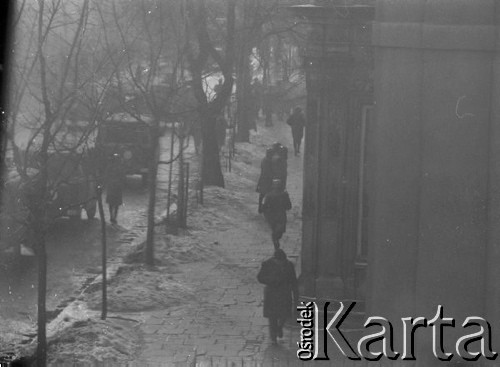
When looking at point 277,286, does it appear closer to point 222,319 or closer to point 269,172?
point 222,319

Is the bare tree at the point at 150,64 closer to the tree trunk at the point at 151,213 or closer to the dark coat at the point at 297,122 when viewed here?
the tree trunk at the point at 151,213

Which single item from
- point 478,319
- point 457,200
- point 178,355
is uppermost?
point 457,200

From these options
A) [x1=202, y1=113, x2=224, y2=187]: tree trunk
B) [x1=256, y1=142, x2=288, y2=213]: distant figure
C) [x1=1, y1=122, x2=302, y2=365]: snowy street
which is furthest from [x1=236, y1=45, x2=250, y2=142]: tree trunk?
[x1=256, y1=142, x2=288, y2=213]: distant figure

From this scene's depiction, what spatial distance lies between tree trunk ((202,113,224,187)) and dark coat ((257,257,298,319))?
1280cm

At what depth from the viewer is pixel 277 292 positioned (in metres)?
12.6

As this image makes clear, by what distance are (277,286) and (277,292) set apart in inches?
2.9

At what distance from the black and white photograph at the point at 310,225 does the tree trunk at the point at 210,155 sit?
0.83m

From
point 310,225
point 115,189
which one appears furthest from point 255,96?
point 310,225

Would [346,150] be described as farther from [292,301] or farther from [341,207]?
[292,301]

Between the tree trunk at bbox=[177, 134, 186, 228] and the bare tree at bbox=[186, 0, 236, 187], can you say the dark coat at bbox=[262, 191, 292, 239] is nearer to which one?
the tree trunk at bbox=[177, 134, 186, 228]

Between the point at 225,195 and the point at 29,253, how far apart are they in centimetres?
812

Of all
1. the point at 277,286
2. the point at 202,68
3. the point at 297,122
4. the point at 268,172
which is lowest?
the point at 277,286

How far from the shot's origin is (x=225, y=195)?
83.7 feet

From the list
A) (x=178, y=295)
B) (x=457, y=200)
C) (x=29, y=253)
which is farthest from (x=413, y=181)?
(x=29, y=253)
